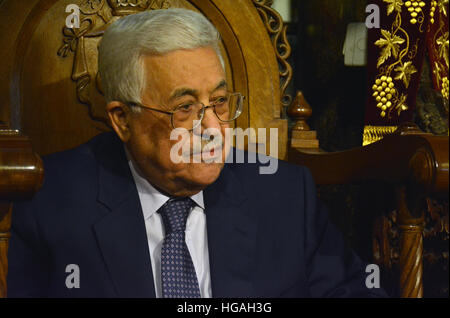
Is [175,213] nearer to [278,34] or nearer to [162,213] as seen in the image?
Result: [162,213]

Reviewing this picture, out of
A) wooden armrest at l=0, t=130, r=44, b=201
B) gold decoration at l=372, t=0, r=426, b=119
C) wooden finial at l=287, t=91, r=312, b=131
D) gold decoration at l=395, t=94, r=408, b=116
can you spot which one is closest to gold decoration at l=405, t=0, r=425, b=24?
gold decoration at l=372, t=0, r=426, b=119

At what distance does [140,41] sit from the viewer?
1.29 metres

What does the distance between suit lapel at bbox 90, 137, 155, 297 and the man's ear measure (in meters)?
0.10

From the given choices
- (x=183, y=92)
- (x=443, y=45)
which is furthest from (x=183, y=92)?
(x=443, y=45)

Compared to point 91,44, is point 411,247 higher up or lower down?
lower down

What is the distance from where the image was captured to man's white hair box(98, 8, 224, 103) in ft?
4.16

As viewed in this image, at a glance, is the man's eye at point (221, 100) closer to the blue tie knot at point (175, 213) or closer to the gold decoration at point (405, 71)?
the blue tie knot at point (175, 213)

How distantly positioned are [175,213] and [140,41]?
41cm

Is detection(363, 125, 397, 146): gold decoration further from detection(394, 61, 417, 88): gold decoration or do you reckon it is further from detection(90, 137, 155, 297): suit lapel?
detection(90, 137, 155, 297): suit lapel

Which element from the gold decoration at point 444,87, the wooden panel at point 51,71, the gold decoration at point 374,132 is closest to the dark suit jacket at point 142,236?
the wooden panel at point 51,71

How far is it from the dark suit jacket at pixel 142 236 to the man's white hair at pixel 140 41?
194mm

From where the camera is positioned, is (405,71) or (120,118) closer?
(120,118)

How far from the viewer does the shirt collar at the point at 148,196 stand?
134 centimetres
